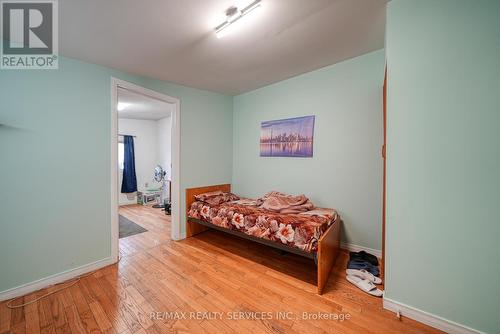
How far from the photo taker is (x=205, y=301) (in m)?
1.74

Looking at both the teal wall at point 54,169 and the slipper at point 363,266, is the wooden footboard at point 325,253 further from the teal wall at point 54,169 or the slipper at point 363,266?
the teal wall at point 54,169

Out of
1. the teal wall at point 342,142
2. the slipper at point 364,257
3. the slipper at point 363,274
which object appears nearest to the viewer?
the slipper at point 363,274

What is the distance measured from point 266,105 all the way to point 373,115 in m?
1.67

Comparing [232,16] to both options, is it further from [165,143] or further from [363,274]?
[165,143]

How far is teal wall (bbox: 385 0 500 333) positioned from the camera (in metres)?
1.24

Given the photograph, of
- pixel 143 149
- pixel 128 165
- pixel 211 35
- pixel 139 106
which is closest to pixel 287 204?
pixel 211 35

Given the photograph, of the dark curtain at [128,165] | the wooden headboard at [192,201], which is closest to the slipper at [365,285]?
the wooden headboard at [192,201]

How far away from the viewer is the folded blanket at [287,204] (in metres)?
2.54

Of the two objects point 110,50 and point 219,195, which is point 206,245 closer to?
point 219,195

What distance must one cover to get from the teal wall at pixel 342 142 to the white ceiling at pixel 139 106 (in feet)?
7.49

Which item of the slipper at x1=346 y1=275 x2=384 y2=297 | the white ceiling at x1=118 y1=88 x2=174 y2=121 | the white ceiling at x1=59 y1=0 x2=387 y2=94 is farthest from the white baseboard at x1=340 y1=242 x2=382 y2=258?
the white ceiling at x1=118 y1=88 x2=174 y2=121

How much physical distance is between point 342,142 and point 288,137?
0.81 meters

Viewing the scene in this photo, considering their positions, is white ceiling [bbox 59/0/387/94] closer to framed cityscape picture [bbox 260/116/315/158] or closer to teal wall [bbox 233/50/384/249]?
teal wall [bbox 233/50/384/249]

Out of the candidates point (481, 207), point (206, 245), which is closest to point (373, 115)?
point (481, 207)
